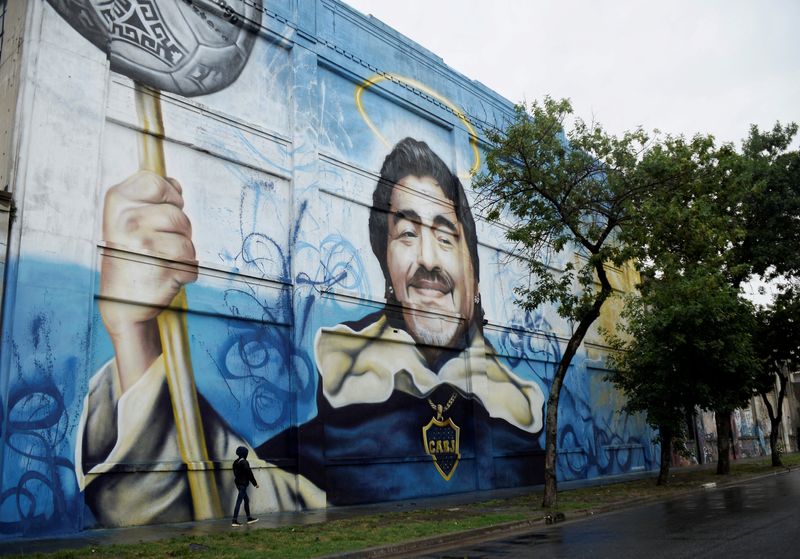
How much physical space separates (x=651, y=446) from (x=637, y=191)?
19980mm

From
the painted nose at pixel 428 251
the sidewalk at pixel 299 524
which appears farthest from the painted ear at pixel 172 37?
the sidewalk at pixel 299 524

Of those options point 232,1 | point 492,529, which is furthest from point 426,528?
point 232,1

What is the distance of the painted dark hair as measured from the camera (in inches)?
762

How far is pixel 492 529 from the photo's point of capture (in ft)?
40.3

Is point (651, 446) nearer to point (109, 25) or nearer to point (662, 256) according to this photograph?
point (662, 256)

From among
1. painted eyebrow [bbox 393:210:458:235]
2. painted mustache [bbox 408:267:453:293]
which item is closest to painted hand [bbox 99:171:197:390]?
painted eyebrow [bbox 393:210:458:235]

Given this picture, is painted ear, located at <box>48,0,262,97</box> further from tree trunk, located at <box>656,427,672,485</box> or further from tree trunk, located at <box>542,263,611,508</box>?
tree trunk, located at <box>656,427,672,485</box>

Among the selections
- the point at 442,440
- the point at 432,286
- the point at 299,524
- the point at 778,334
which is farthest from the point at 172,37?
the point at 778,334

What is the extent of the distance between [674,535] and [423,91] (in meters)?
15.6

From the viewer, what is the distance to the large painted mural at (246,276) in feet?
39.2

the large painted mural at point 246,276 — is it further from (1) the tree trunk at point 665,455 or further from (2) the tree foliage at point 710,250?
(2) the tree foliage at point 710,250

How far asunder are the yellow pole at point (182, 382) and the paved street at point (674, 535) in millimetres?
5893

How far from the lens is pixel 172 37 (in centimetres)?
1507

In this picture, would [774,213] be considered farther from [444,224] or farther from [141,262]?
[141,262]
